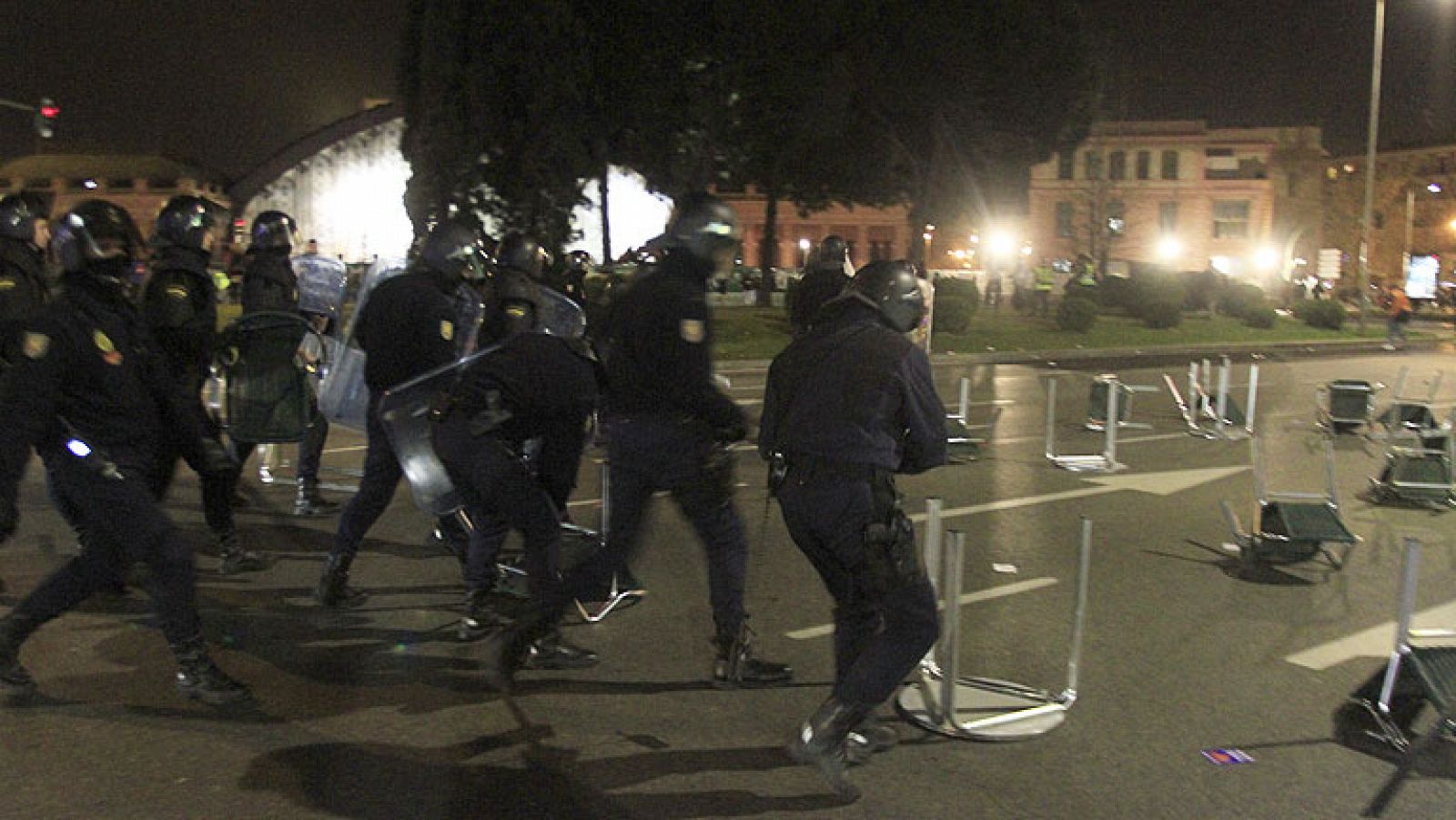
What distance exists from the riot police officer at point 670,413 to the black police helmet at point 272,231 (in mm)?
4266

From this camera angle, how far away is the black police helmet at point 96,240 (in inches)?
186

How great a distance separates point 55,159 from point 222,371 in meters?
94.3

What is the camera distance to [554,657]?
5555 millimetres

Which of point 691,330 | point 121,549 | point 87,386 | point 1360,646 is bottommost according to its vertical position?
point 1360,646

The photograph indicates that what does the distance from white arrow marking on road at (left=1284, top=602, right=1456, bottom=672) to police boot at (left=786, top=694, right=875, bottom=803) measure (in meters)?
2.76

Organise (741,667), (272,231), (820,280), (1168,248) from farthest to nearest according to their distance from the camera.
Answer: (1168,248) → (272,231) → (820,280) → (741,667)

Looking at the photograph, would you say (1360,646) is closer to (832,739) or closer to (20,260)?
(832,739)

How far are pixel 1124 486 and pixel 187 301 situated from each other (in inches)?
287

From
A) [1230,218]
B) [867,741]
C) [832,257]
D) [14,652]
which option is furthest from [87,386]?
[1230,218]

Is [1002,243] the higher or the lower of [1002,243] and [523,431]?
the higher

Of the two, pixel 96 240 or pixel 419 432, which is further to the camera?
pixel 419 432

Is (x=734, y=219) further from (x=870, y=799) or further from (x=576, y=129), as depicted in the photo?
(x=576, y=129)

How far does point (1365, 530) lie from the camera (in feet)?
Answer: 29.4

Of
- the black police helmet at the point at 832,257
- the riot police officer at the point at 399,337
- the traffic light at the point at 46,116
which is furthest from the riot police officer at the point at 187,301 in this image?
the traffic light at the point at 46,116
